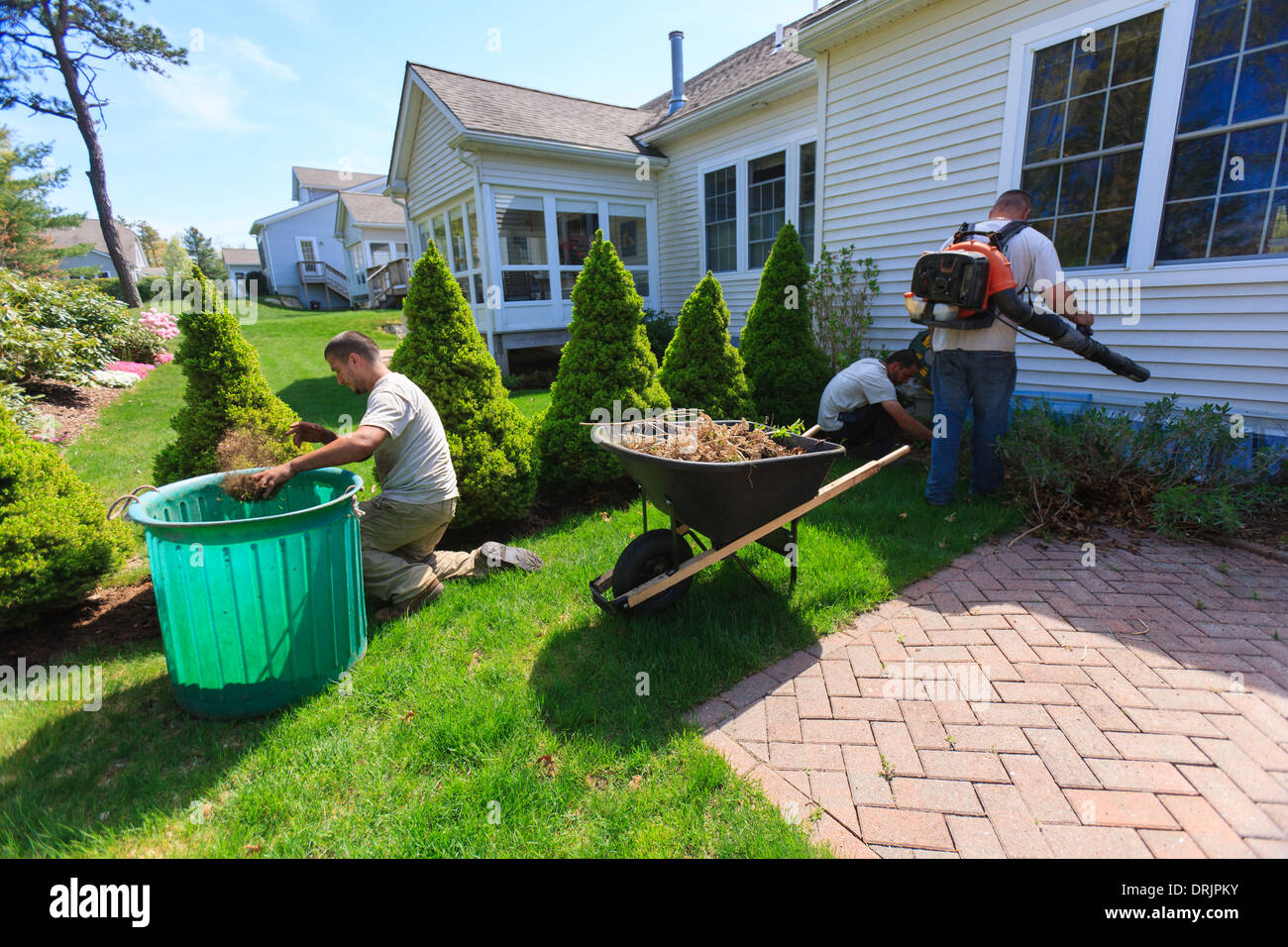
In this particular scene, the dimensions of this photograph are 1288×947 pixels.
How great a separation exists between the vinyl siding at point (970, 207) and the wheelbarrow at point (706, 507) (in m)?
3.71

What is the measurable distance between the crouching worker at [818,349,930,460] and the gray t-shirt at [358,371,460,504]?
325 cm

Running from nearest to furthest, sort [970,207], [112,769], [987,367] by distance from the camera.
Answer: [112,769] < [987,367] < [970,207]

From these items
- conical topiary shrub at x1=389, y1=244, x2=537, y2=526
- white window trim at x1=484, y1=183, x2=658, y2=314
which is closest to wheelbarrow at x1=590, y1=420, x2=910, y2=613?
conical topiary shrub at x1=389, y1=244, x2=537, y2=526

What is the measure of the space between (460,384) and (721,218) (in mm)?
8691

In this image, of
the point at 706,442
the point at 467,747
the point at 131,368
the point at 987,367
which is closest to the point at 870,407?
the point at 987,367

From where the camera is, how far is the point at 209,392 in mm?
3494

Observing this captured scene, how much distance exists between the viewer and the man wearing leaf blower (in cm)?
434

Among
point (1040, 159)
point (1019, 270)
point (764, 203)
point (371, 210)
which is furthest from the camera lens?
point (371, 210)

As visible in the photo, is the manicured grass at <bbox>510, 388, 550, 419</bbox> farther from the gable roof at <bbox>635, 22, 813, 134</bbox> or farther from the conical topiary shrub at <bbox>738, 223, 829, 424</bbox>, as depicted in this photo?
the gable roof at <bbox>635, 22, 813, 134</bbox>

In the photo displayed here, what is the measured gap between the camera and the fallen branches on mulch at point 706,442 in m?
3.01

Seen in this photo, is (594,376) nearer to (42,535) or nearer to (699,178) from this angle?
(42,535)

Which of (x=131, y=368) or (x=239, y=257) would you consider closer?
(x=131, y=368)

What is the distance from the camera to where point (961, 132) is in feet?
20.2
